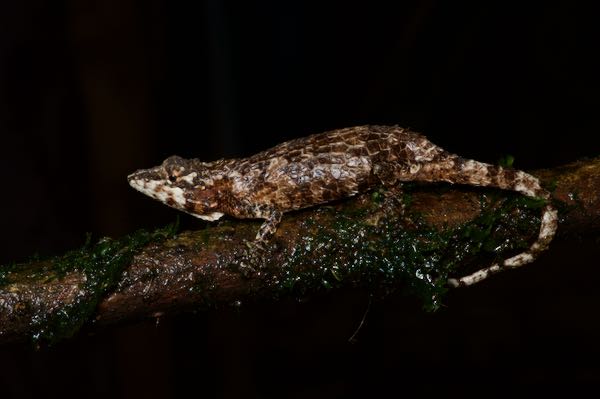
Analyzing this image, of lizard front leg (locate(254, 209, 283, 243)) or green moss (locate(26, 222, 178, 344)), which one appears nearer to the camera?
green moss (locate(26, 222, 178, 344))

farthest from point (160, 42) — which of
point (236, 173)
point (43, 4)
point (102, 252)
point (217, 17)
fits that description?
point (102, 252)

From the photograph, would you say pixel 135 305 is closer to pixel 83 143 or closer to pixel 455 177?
pixel 455 177

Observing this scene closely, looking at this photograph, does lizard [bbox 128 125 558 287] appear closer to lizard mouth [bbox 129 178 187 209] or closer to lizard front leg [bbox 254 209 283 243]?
lizard front leg [bbox 254 209 283 243]

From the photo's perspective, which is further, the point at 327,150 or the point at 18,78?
the point at 18,78

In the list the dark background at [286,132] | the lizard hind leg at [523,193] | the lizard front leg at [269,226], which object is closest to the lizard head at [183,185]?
the lizard front leg at [269,226]

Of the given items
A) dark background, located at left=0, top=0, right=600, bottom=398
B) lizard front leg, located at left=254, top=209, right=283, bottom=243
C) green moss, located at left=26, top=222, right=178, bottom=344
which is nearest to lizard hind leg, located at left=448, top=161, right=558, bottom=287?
lizard front leg, located at left=254, top=209, right=283, bottom=243

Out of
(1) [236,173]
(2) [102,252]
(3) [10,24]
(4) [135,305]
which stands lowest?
(4) [135,305]

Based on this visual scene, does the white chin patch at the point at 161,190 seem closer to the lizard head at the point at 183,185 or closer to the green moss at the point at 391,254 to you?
the lizard head at the point at 183,185
